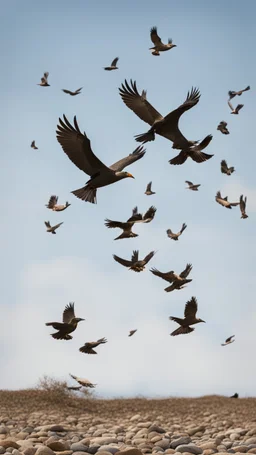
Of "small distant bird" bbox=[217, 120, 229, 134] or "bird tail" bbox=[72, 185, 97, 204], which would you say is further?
"small distant bird" bbox=[217, 120, 229, 134]

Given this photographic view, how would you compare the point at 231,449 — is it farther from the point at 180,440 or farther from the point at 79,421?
the point at 79,421

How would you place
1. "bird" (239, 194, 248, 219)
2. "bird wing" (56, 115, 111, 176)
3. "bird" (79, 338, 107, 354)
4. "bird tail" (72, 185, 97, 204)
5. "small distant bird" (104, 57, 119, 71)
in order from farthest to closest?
"small distant bird" (104, 57, 119, 71) < "bird" (239, 194, 248, 219) < "bird" (79, 338, 107, 354) < "bird tail" (72, 185, 97, 204) < "bird wing" (56, 115, 111, 176)

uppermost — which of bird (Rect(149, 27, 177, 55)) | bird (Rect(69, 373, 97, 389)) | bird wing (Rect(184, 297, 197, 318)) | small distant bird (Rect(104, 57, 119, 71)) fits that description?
small distant bird (Rect(104, 57, 119, 71))

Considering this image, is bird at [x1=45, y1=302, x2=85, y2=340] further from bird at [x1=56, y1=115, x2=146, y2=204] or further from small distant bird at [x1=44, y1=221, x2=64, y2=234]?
small distant bird at [x1=44, y1=221, x2=64, y2=234]

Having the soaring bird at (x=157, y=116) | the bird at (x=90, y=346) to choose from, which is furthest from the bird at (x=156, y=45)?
the bird at (x=90, y=346)

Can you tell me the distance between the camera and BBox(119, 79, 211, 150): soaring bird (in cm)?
859

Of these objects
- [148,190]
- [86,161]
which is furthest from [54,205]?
[86,161]

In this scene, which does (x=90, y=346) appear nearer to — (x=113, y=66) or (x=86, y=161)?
(x=86, y=161)

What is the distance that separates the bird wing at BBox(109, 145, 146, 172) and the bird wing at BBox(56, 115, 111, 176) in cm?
17

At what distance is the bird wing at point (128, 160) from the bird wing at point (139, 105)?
1.78 ft

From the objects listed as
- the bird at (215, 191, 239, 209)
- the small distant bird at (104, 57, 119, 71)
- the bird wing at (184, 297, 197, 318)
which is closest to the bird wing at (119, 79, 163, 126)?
the bird wing at (184, 297, 197, 318)

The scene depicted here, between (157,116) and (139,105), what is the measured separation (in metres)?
0.28

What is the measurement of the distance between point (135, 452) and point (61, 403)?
9890 mm

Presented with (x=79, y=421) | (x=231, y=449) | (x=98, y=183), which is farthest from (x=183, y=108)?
(x=79, y=421)
